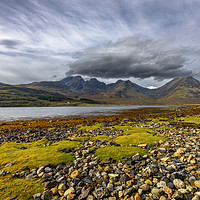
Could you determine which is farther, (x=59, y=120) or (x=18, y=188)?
(x=59, y=120)

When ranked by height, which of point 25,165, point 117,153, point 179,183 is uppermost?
point 179,183

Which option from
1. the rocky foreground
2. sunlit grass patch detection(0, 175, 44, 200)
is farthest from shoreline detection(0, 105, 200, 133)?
the rocky foreground

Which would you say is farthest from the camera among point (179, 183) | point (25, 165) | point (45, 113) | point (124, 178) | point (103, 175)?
point (45, 113)

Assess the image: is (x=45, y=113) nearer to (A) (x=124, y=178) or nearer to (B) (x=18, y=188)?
(B) (x=18, y=188)

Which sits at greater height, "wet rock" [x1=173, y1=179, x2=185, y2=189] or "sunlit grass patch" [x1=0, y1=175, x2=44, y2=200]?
"wet rock" [x1=173, y1=179, x2=185, y2=189]

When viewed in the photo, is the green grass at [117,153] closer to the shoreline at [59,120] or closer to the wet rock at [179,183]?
the wet rock at [179,183]

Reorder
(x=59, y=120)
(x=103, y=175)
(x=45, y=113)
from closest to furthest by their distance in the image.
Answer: (x=103, y=175) → (x=59, y=120) → (x=45, y=113)

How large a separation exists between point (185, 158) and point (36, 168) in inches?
366

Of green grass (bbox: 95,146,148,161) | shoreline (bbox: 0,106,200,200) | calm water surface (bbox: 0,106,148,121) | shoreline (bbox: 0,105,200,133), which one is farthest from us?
calm water surface (bbox: 0,106,148,121)

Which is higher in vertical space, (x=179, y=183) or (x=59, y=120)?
(x=179, y=183)

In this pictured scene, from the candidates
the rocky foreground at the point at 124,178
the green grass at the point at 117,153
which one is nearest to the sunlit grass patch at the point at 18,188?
the rocky foreground at the point at 124,178

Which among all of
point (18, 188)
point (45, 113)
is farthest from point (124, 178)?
point (45, 113)

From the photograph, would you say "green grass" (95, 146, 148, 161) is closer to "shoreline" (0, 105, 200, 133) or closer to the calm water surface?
"shoreline" (0, 105, 200, 133)

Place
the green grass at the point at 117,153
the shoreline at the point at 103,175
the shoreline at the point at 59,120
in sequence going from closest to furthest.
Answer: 1. the shoreline at the point at 103,175
2. the green grass at the point at 117,153
3. the shoreline at the point at 59,120
